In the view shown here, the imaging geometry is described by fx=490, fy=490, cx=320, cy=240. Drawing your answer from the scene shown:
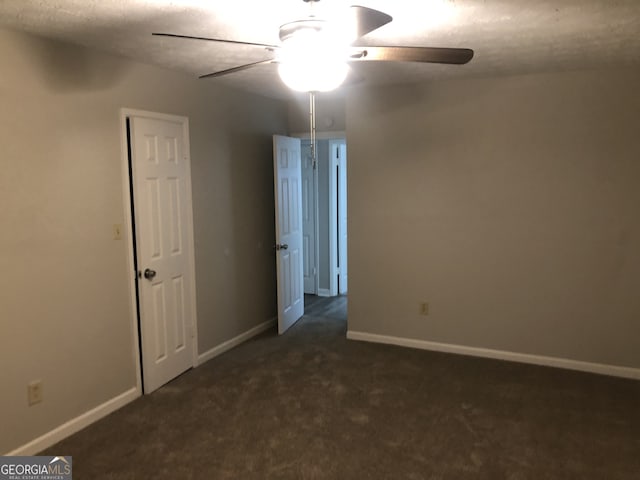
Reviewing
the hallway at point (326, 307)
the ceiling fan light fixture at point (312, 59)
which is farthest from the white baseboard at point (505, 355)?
the ceiling fan light fixture at point (312, 59)

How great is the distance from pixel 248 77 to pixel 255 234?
1.55 metres

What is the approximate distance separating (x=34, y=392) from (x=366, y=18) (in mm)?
2648

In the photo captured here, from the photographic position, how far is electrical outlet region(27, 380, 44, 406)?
2758 millimetres

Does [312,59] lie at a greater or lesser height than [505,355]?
greater

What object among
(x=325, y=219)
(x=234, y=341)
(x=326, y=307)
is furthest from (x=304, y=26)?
(x=325, y=219)

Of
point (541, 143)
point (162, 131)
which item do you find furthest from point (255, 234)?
point (541, 143)

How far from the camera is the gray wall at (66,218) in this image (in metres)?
2.64

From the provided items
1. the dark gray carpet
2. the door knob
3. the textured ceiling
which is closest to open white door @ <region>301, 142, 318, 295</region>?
the dark gray carpet

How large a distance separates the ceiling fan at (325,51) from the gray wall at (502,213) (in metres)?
2.10

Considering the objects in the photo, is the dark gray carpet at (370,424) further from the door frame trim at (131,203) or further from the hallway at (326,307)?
the hallway at (326,307)

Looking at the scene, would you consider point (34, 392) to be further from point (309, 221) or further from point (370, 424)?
point (309, 221)

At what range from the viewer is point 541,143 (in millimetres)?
3826

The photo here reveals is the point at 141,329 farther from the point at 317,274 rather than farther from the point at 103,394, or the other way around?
the point at 317,274

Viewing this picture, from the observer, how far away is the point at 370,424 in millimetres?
3090
